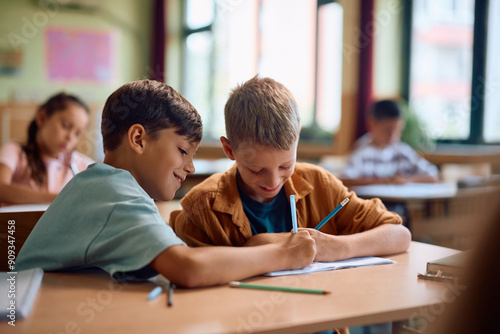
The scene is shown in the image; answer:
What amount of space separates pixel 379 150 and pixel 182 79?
197 inches

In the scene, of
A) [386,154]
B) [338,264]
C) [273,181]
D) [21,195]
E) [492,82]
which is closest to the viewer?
[338,264]

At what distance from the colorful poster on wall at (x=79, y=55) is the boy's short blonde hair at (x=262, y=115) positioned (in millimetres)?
7073

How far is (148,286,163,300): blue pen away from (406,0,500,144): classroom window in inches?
160

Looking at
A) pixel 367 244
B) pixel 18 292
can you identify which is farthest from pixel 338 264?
pixel 18 292

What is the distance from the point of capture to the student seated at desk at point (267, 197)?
1.30 meters

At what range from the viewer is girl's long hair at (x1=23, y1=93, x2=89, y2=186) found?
2.55 metres

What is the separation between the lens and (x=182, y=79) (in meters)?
8.48

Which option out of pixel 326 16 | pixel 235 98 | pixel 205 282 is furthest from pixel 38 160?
pixel 326 16

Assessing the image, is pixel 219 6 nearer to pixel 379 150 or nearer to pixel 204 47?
pixel 204 47

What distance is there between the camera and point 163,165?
1.17 m

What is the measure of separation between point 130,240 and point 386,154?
3.40m

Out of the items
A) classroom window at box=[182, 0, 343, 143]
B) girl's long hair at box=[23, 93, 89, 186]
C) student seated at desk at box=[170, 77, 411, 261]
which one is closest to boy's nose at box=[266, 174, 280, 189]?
student seated at desk at box=[170, 77, 411, 261]

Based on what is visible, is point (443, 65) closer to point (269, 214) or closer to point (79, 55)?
point (269, 214)

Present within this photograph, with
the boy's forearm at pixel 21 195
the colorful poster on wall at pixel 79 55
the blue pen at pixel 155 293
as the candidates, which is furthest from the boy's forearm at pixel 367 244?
the colorful poster on wall at pixel 79 55
